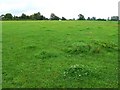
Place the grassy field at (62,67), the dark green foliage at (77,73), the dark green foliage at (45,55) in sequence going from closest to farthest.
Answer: the grassy field at (62,67) → the dark green foliage at (77,73) → the dark green foliage at (45,55)

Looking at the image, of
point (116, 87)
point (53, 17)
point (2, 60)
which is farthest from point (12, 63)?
point (53, 17)

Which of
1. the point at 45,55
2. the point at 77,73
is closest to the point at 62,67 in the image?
the point at 77,73

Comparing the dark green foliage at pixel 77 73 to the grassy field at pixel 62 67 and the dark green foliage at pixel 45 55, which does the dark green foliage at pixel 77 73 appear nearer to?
the grassy field at pixel 62 67

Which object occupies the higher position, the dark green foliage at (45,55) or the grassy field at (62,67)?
the dark green foliage at (45,55)

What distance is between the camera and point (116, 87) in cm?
1157

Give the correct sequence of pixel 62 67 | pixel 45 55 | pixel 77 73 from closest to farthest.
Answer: pixel 77 73
pixel 62 67
pixel 45 55

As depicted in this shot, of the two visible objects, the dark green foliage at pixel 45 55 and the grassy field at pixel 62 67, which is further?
the dark green foliage at pixel 45 55

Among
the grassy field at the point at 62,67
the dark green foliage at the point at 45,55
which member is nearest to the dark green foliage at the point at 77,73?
the grassy field at the point at 62,67

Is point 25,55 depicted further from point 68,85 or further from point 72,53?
point 68,85

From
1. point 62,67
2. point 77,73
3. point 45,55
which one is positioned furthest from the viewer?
point 45,55

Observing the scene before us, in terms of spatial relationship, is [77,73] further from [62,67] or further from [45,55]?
[45,55]

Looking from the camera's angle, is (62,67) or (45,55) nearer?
(62,67)

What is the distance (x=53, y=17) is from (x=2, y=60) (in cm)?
10586

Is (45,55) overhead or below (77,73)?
overhead
